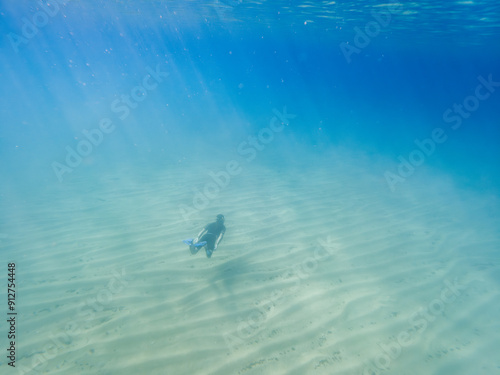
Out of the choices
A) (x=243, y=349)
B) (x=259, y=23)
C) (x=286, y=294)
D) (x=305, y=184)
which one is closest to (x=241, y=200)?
(x=305, y=184)

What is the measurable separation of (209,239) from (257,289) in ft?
4.04

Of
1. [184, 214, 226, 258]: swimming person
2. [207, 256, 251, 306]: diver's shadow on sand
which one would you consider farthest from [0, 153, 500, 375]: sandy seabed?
[184, 214, 226, 258]: swimming person

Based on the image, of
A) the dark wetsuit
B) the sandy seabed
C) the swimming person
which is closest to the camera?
the sandy seabed

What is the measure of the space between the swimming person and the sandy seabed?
0.64 metres

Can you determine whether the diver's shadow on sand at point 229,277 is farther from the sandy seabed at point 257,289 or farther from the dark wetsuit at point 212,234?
the dark wetsuit at point 212,234

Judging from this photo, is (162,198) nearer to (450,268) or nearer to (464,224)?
(450,268)

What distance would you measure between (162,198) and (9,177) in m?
9.08

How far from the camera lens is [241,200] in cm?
891

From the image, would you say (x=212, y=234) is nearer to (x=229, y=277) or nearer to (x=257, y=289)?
(x=229, y=277)

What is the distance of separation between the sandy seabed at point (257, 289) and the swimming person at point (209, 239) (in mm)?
636

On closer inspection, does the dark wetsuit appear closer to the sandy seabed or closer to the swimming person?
the swimming person

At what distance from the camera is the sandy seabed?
312 centimetres

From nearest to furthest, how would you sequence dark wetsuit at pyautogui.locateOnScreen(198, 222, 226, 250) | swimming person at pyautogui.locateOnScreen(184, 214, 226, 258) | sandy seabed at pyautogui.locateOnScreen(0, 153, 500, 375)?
sandy seabed at pyautogui.locateOnScreen(0, 153, 500, 375) < swimming person at pyautogui.locateOnScreen(184, 214, 226, 258) < dark wetsuit at pyautogui.locateOnScreen(198, 222, 226, 250)

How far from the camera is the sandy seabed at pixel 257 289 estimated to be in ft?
10.2
